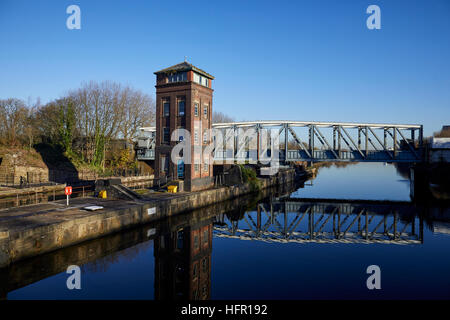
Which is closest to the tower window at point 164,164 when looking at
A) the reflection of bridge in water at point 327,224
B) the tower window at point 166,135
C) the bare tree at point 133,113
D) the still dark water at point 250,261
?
the tower window at point 166,135

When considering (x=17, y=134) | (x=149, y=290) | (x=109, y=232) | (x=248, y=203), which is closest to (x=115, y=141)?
(x=17, y=134)

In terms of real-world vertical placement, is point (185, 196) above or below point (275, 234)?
above

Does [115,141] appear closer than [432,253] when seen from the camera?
No

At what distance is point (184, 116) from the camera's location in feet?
114

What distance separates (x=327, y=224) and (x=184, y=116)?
19.7 meters

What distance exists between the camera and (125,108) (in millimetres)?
62062

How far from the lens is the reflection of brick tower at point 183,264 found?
13211mm

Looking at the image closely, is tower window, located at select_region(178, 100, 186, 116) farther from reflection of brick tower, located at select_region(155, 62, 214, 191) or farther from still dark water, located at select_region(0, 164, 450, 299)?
still dark water, located at select_region(0, 164, 450, 299)

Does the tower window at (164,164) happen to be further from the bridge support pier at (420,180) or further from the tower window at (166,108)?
the bridge support pier at (420,180)

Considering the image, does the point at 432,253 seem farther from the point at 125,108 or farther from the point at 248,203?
the point at 125,108

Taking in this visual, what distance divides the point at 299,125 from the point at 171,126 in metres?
26.7

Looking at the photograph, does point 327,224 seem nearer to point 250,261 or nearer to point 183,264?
point 250,261

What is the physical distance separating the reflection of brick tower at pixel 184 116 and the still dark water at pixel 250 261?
287 inches

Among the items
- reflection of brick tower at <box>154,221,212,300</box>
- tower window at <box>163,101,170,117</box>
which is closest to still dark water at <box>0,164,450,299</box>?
reflection of brick tower at <box>154,221,212,300</box>
